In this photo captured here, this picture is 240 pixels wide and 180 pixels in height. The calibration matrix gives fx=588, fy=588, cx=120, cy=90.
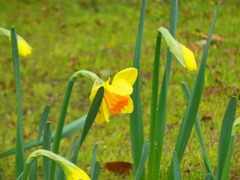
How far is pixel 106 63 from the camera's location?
5.07 metres

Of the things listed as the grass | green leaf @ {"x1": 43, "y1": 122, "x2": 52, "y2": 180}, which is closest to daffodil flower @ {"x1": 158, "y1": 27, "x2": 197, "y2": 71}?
green leaf @ {"x1": 43, "y1": 122, "x2": 52, "y2": 180}

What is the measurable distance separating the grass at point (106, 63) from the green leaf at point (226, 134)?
785 mm

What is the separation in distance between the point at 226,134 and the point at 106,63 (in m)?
3.24

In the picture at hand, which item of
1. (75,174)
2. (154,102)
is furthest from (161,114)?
(75,174)

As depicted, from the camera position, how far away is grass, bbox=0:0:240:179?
3.41m

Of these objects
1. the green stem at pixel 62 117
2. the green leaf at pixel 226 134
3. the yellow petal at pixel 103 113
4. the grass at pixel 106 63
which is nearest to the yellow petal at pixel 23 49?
the green stem at pixel 62 117

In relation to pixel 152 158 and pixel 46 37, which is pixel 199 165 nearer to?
pixel 152 158

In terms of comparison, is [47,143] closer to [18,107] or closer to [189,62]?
A: [18,107]

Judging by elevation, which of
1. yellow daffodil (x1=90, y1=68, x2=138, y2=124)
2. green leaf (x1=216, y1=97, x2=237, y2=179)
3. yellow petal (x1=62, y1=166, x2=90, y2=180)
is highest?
yellow daffodil (x1=90, y1=68, x2=138, y2=124)

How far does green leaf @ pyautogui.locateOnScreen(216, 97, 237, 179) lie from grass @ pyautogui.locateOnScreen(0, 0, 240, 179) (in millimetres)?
785

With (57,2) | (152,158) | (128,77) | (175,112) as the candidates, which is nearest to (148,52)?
(175,112)

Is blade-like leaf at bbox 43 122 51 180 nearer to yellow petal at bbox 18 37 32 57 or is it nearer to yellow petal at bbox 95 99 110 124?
yellow petal at bbox 95 99 110 124

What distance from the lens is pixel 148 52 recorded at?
5.02 m

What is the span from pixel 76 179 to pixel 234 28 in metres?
3.13
